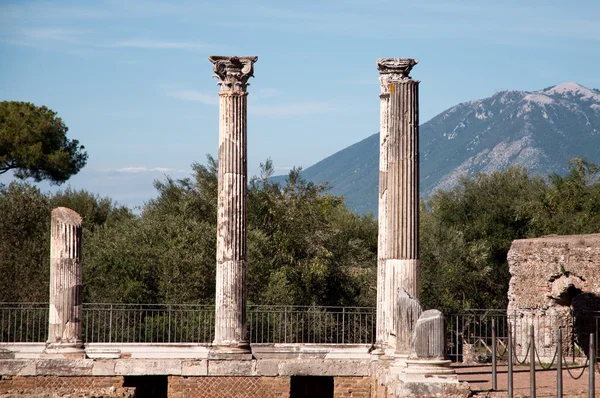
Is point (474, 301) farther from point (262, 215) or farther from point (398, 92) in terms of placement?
point (398, 92)

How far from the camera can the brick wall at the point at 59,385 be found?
67.2 feet

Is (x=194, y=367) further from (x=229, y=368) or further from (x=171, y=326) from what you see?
(x=171, y=326)

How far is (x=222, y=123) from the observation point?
21469 millimetres

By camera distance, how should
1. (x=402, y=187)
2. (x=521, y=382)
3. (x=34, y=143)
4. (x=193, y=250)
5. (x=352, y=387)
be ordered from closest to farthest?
(x=402, y=187), (x=521, y=382), (x=352, y=387), (x=193, y=250), (x=34, y=143)

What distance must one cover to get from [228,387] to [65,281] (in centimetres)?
392

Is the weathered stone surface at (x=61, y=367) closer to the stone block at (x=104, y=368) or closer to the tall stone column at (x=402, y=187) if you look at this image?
the stone block at (x=104, y=368)

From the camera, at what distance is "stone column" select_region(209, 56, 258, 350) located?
21281 mm

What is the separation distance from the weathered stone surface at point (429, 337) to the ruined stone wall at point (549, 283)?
9.46 meters

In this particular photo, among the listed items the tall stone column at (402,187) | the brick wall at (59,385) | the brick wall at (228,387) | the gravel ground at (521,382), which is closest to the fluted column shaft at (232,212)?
the brick wall at (228,387)

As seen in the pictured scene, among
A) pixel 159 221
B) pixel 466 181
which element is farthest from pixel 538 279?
pixel 466 181

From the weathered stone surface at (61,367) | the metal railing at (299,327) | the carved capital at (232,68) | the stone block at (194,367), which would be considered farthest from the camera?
the metal railing at (299,327)

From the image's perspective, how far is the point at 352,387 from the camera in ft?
68.6

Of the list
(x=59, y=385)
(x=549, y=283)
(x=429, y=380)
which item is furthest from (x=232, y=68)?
(x=549, y=283)

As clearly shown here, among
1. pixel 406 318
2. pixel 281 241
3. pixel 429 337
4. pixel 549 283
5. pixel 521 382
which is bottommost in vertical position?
pixel 521 382
